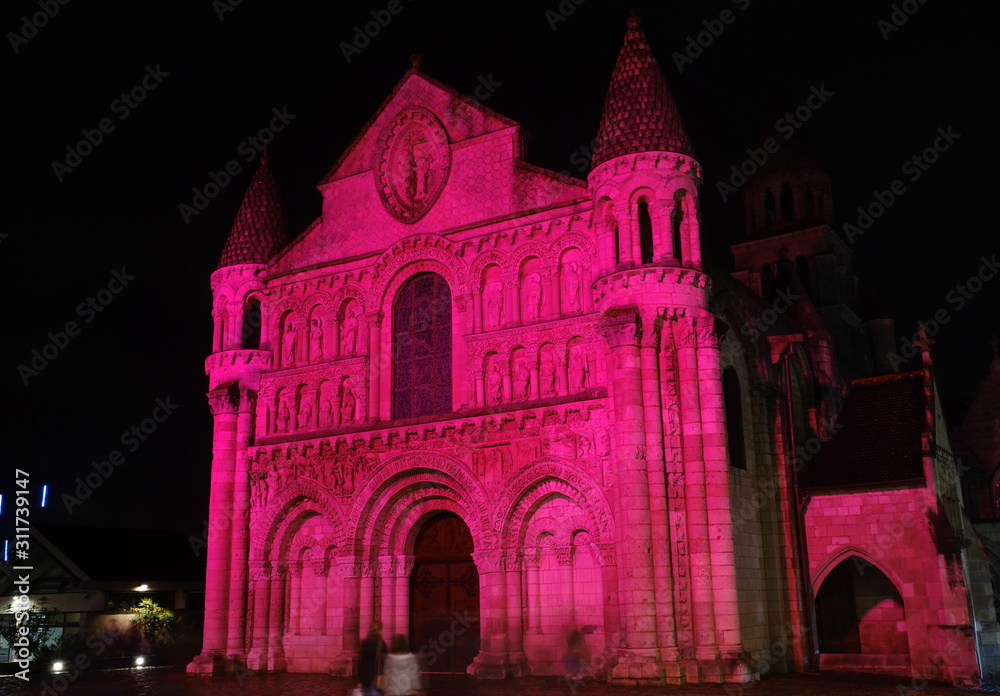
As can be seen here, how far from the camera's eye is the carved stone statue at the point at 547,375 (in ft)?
78.9

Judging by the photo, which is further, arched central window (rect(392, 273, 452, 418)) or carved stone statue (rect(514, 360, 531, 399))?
arched central window (rect(392, 273, 452, 418))

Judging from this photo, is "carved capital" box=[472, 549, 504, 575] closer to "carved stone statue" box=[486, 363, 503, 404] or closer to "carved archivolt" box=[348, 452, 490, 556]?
"carved archivolt" box=[348, 452, 490, 556]

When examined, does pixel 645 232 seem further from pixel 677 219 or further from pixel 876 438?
pixel 876 438

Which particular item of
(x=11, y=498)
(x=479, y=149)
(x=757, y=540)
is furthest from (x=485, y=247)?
(x=11, y=498)

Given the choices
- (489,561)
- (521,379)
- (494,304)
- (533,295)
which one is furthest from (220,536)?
(533,295)

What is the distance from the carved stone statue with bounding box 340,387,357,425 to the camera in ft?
89.0

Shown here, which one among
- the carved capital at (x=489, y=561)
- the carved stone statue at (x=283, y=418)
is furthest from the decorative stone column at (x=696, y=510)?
the carved stone statue at (x=283, y=418)

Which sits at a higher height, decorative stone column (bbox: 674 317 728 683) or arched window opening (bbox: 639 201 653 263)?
arched window opening (bbox: 639 201 653 263)

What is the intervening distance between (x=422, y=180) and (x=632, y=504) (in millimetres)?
11811

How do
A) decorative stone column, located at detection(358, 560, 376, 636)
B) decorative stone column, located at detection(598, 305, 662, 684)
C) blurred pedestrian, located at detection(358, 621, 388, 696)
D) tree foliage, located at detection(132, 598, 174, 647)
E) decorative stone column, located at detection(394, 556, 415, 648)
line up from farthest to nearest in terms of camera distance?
tree foliage, located at detection(132, 598, 174, 647) → decorative stone column, located at detection(394, 556, 415, 648) → decorative stone column, located at detection(358, 560, 376, 636) → decorative stone column, located at detection(598, 305, 662, 684) → blurred pedestrian, located at detection(358, 621, 388, 696)

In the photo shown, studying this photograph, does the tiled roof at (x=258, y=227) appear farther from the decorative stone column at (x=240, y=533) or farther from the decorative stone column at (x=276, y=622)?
the decorative stone column at (x=276, y=622)

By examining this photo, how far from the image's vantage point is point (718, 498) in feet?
70.8

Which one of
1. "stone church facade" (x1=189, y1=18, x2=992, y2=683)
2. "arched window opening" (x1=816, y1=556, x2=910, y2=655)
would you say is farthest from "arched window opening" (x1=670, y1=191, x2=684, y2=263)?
"arched window opening" (x1=816, y1=556, x2=910, y2=655)

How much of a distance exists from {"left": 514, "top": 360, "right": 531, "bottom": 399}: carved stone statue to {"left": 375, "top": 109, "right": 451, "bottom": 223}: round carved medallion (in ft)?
18.9
